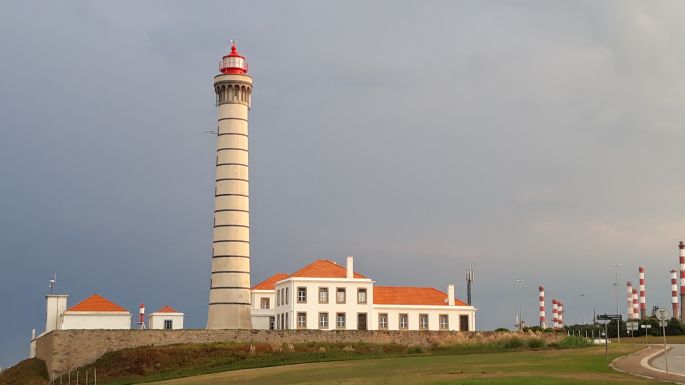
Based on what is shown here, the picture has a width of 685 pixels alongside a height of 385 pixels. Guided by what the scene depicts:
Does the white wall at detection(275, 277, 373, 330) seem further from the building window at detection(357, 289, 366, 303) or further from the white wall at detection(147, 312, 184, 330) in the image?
the white wall at detection(147, 312, 184, 330)

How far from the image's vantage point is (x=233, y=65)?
72062 mm

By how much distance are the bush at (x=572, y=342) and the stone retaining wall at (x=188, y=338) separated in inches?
58.2

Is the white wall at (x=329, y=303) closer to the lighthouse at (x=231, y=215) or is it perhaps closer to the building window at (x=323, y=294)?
the building window at (x=323, y=294)

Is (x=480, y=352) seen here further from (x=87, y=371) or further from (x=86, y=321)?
(x=86, y=321)

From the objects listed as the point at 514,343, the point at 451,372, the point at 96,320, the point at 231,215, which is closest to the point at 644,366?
the point at 451,372

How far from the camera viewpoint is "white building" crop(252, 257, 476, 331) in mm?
74812

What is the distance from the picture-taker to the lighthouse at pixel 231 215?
69125 millimetres

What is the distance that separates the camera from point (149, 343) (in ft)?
204

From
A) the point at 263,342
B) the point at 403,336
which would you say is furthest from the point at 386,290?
the point at 263,342

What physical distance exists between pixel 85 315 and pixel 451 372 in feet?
149

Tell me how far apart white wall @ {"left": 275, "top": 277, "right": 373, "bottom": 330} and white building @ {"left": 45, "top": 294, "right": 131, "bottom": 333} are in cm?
1371

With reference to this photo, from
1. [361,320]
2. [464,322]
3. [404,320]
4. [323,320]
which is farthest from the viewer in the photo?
[464,322]

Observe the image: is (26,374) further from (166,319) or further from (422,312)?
(422,312)

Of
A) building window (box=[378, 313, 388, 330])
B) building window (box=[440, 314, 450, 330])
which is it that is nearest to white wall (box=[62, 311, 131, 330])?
building window (box=[378, 313, 388, 330])
